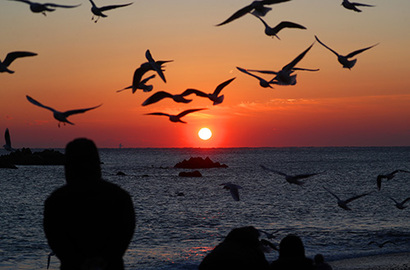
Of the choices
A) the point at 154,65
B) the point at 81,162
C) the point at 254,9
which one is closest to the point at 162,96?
the point at 154,65

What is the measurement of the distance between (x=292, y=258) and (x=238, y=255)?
0.68 metres

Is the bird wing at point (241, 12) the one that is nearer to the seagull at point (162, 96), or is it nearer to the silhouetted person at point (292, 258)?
the seagull at point (162, 96)

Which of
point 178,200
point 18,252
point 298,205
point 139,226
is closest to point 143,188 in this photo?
point 178,200

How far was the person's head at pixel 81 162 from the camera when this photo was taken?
3355 mm

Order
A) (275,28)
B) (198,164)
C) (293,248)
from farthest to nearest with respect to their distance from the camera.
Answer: (198,164), (275,28), (293,248)

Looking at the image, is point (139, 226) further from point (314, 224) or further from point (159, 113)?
point (159, 113)

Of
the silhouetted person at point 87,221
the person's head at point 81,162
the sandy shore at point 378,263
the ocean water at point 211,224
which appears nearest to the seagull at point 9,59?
the person's head at point 81,162

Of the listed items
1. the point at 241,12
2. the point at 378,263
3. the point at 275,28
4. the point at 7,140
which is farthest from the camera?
the point at 378,263

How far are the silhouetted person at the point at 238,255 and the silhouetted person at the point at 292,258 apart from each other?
274 mm

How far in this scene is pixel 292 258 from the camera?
5.32 meters

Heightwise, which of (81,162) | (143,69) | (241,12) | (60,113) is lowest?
(81,162)

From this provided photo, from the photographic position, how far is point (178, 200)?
51000mm

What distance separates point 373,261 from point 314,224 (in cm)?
1295

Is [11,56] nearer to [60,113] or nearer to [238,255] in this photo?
[60,113]
